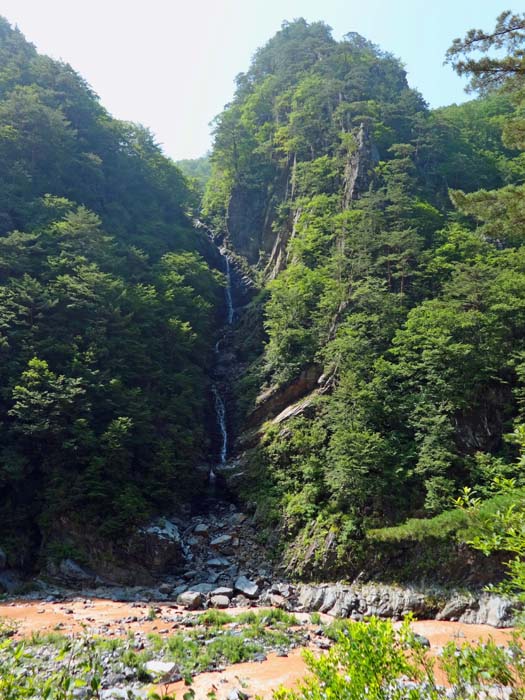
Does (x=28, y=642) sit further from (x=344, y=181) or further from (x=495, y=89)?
(x=344, y=181)

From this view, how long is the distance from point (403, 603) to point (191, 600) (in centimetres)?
631

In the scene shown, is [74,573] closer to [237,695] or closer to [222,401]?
[237,695]

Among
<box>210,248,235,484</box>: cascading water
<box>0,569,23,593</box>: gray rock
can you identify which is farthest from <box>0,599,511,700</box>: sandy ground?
<box>210,248,235,484</box>: cascading water

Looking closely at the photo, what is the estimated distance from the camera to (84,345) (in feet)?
61.5

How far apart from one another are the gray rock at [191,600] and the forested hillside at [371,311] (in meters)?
3.63

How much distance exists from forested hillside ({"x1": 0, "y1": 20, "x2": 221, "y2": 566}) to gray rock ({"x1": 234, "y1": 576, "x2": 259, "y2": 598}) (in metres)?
4.43

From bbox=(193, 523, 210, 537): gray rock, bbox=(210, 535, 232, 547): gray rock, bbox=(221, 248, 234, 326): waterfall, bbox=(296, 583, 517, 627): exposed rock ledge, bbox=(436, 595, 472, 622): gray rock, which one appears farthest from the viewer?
bbox=(221, 248, 234, 326): waterfall

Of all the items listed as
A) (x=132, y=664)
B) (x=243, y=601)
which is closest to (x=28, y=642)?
(x=132, y=664)

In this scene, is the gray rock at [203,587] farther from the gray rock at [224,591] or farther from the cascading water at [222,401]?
the cascading water at [222,401]

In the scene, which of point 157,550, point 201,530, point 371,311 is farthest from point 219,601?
point 371,311

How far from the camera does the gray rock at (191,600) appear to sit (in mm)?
12531

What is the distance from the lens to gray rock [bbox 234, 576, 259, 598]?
43.6 ft

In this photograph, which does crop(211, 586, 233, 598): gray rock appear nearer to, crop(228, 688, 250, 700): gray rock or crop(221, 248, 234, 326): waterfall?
crop(228, 688, 250, 700): gray rock

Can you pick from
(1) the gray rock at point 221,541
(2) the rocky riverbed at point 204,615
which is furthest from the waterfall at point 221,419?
(2) the rocky riverbed at point 204,615
